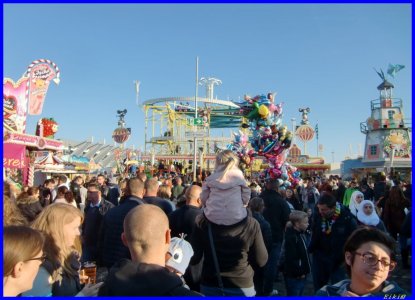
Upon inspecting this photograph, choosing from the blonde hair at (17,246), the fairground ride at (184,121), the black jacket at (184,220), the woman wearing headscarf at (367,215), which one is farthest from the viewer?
the fairground ride at (184,121)

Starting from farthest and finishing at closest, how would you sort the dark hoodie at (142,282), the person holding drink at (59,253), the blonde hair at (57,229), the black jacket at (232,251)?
the black jacket at (232,251) < the blonde hair at (57,229) < the person holding drink at (59,253) < the dark hoodie at (142,282)

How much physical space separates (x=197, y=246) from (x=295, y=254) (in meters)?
1.36

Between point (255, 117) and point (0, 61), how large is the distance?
484 inches

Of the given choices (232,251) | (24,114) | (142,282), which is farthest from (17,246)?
(24,114)

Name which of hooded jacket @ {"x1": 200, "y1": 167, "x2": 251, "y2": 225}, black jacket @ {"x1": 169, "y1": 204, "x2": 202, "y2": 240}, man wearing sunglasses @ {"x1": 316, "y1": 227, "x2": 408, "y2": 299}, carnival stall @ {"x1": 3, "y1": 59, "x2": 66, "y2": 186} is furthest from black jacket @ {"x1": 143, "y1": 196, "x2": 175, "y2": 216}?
carnival stall @ {"x1": 3, "y1": 59, "x2": 66, "y2": 186}

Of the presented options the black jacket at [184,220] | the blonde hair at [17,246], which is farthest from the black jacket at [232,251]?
the blonde hair at [17,246]

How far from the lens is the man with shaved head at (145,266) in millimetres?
1689

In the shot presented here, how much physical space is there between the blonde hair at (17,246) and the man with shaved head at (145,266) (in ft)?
1.48

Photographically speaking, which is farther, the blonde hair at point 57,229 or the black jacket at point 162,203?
the black jacket at point 162,203

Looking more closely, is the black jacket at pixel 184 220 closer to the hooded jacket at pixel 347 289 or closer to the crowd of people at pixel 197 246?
the crowd of people at pixel 197 246

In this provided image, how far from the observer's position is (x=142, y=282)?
170 cm

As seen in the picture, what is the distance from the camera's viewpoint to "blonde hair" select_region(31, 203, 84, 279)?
2.46 m

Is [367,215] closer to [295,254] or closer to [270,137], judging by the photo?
[295,254]

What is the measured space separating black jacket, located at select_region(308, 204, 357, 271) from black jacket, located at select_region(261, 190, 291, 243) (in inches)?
38.6
